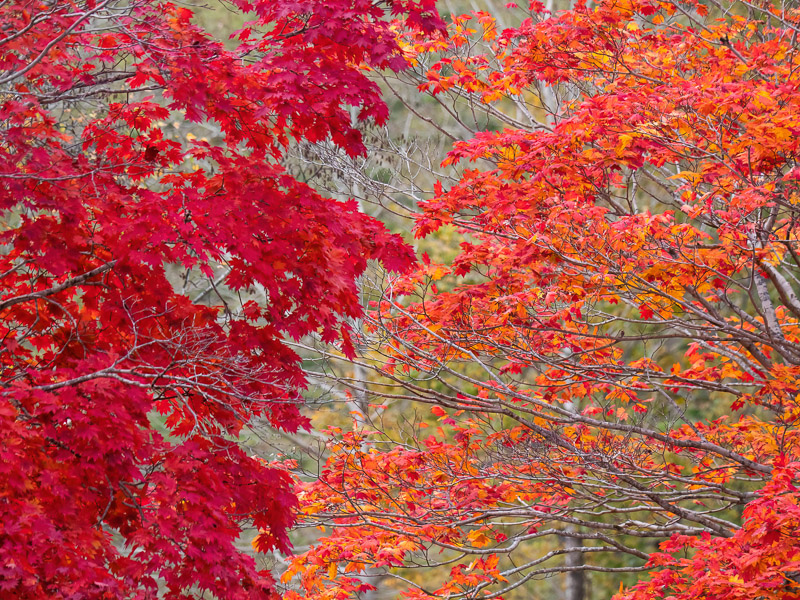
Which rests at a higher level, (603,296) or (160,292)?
(160,292)

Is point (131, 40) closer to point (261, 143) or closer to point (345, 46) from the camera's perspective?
point (261, 143)

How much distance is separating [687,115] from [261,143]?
2.98 m

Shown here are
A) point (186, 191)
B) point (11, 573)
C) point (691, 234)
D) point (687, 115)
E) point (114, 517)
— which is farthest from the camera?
point (691, 234)

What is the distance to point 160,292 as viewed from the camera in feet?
13.3

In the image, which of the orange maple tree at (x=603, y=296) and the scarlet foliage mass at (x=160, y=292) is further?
the orange maple tree at (x=603, y=296)

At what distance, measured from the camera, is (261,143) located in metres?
4.55

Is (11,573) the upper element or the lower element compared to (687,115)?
lower

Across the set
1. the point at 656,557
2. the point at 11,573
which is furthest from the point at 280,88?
the point at 656,557

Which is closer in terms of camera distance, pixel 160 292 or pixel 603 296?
pixel 160 292

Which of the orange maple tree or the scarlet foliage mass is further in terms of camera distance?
the orange maple tree

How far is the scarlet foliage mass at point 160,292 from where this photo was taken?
3.37m

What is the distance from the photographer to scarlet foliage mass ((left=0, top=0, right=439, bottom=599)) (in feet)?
11.1

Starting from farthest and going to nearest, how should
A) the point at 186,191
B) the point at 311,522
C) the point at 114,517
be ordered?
the point at 311,522 → the point at 186,191 → the point at 114,517

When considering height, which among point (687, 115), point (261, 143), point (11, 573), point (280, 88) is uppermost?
point (280, 88)
